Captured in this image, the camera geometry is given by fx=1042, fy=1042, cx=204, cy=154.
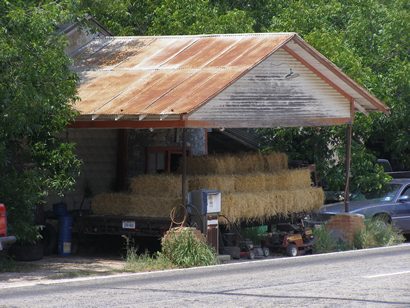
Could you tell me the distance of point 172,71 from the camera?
20906 mm

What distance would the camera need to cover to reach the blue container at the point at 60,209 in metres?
21.0

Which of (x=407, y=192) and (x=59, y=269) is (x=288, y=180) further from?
(x=59, y=269)

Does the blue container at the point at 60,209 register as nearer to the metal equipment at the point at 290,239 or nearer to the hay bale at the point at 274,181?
the hay bale at the point at 274,181

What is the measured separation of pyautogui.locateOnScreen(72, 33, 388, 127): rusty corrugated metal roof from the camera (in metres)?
19.3

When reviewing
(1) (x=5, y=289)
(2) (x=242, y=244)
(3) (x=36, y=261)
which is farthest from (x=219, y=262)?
(1) (x=5, y=289)

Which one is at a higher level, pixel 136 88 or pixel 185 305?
pixel 136 88

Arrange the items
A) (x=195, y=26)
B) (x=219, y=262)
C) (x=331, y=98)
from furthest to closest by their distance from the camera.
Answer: (x=195, y=26) → (x=331, y=98) → (x=219, y=262)

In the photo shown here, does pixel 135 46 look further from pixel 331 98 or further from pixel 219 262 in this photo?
pixel 219 262

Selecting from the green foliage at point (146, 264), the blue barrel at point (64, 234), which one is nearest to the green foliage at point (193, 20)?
the blue barrel at point (64, 234)

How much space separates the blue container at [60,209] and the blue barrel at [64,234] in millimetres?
144

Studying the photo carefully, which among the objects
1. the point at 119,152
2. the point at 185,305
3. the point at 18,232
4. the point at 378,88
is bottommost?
the point at 185,305

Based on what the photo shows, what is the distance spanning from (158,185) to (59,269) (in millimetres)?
3012

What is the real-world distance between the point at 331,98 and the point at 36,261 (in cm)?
746

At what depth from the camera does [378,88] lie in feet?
90.0
